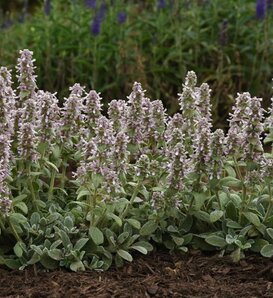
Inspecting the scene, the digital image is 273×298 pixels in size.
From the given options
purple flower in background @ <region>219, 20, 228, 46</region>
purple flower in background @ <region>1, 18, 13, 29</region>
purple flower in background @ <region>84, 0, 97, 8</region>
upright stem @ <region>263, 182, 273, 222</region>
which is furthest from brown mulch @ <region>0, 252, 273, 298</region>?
purple flower in background @ <region>1, 18, 13, 29</region>

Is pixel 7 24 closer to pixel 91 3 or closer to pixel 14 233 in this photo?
pixel 91 3

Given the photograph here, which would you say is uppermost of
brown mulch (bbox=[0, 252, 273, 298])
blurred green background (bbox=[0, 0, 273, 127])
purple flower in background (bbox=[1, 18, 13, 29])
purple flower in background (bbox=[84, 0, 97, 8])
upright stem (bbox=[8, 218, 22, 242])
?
purple flower in background (bbox=[84, 0, 97, 8])

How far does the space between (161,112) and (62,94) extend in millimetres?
3446

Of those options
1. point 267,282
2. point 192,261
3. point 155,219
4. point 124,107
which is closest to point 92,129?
point 124,107

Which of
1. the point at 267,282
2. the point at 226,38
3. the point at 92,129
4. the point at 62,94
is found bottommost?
the point at 267,282

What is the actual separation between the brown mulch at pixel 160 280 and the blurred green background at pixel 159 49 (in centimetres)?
332

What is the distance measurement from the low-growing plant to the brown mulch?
6 centimetres

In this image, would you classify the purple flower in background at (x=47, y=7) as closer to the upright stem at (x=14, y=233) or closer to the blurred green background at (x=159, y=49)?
the blurred green background at (x=159, y=49)

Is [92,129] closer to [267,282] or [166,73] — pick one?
[267,282]

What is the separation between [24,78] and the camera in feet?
13.6

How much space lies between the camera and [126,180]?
4.20m

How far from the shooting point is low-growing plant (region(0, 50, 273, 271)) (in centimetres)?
382

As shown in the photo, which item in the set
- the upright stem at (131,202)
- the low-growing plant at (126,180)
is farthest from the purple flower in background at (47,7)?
the upright stem at (131,202)

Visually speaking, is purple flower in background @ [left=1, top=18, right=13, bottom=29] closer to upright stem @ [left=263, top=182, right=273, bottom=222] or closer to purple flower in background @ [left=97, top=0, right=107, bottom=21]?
purple flower in background @ [left=97, top=0, right=107, bottom=21]
